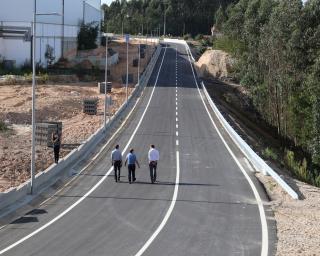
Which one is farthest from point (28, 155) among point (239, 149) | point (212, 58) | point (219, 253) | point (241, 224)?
point (212, 58)

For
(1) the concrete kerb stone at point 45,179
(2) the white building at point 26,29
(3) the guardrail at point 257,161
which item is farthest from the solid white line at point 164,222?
(2) the white building at point 26,29

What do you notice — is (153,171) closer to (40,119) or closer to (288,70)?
(40,119)

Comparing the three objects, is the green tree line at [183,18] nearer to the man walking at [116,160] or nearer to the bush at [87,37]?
the bush at [87,37]

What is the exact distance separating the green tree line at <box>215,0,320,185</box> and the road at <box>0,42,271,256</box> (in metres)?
22.2

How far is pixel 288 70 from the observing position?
61.7 metres

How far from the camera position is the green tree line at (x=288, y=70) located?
5366 cm

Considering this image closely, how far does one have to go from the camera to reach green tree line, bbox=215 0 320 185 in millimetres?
53656

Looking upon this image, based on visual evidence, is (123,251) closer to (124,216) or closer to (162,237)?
(162,237)

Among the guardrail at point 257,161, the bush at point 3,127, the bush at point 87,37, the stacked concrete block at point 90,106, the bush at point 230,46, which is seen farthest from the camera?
the bush at point 87,37

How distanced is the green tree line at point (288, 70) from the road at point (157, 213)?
72.8ft

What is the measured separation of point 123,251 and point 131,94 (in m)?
42.8

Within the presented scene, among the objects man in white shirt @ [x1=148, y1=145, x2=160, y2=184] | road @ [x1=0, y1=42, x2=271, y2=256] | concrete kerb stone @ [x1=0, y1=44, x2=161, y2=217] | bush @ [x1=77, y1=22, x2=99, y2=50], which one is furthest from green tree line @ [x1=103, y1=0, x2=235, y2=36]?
man in white shirt @ [x1=148, y1=145, x2=160, y2=184]

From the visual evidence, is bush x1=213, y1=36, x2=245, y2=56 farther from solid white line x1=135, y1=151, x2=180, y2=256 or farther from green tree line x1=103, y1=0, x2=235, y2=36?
green tree line x1=103, y1=0, x2=235, y2=36

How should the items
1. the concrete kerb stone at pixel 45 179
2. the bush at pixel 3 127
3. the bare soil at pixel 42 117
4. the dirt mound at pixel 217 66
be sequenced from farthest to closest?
the dirt mound at pixel 217 66 < the bush at pixel 3 127 < the bare soil at pixel 42 117 < the concrete kerb stone at pixel 45 179
